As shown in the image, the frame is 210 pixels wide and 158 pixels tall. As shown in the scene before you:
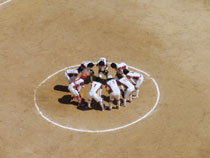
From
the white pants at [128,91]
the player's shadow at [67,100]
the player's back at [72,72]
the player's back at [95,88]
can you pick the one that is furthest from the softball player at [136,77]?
the player's shadow at [67,100]

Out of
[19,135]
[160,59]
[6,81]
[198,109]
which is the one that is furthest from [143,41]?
[19,135]

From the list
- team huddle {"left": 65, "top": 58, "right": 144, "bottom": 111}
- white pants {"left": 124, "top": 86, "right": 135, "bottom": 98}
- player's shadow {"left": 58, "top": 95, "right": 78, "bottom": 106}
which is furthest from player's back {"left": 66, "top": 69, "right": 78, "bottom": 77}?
white pants {"left": 124, "top": 86, "right": 135, "bottom": 98}

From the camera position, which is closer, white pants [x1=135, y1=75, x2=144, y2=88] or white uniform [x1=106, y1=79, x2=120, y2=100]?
white uniform [x1=106, y1=79, x2=120, y2=100]

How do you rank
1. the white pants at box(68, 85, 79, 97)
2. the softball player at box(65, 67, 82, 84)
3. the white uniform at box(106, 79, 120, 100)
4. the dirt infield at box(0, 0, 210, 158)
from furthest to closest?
the softball player at box(65, 67, 82, 84), the white pants at box(68, 85, 79, 97), the white uniform at box(106, 79, 120, 100), the dirt infield at box(0, 0, 210, 158)

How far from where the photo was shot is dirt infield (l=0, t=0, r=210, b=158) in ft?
71.9

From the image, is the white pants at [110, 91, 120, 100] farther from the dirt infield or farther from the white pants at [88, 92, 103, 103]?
the dirt infield

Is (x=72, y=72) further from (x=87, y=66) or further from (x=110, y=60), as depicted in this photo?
(x=110, y=60)

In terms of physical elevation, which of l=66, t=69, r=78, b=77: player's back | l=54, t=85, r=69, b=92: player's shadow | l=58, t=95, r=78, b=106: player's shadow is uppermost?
l=66, t=69, r=78, b=77: player's back

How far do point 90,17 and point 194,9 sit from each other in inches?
418

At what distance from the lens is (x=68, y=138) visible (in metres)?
22.3

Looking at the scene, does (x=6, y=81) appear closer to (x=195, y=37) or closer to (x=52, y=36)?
(x=52, y=36)

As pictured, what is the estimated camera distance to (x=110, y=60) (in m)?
29.2

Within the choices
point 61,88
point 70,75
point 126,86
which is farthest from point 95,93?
point 61,88

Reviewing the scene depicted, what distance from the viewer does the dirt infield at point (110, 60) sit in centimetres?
2191
